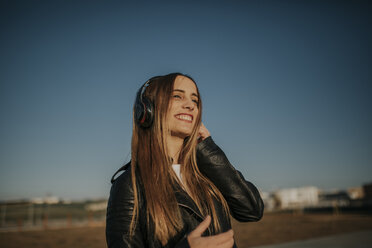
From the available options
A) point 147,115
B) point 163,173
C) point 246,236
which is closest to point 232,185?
point 163,173

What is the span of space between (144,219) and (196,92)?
887 mm

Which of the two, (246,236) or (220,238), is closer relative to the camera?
(220,238)

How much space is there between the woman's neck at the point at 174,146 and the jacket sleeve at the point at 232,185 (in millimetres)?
148

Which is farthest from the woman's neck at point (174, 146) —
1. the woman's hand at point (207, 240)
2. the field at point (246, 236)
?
the field at point (246, 236)

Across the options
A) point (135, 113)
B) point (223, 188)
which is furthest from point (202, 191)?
point (135, 113)

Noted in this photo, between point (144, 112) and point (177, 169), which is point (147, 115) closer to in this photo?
point (144, 112)

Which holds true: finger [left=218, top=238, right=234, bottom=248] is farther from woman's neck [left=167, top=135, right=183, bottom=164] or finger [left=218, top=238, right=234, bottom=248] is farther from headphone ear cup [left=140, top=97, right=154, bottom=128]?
headphone ear cup [left=140, top=97, right=154, bottom=128]

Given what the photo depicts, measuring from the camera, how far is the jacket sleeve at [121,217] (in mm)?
1167

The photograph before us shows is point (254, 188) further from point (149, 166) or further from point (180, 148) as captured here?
point (149, 166)

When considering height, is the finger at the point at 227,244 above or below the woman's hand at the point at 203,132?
below

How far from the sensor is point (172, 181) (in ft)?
4.74

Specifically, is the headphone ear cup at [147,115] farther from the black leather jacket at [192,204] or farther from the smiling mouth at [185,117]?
the black leather jacket at [192,204]

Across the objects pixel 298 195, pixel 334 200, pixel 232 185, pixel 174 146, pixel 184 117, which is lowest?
pixel 298 195

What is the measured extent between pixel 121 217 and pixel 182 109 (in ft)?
2.32
